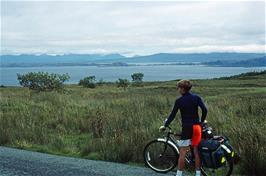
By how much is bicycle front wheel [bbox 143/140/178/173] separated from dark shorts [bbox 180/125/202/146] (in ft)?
2.82

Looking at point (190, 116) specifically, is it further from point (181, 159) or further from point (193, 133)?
point (181, 159)

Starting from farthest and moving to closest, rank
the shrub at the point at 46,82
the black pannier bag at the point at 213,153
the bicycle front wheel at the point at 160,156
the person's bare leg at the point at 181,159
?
the shrub at the point at 46,82 → the bicycle front wheel at the point at 160,156 → the person's bare leg at the point at 181,159 → the black pannier bag at the point at 213,153

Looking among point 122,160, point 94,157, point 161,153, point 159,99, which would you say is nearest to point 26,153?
point 94,157

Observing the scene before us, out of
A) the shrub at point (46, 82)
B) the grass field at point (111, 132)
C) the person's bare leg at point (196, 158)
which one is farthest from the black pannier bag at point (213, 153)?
the shrub at point (46, 82)

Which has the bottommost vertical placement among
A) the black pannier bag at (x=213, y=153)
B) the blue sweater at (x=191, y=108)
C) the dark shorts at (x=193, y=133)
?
the black pannier bag at (x=213, y=153)

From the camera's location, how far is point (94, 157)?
33.3 ft

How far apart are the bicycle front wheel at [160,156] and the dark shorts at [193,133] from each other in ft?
2.82

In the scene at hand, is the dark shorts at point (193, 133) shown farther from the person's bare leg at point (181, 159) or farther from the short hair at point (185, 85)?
the short hair at point (185, 85)

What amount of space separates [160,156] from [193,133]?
1307 millimetres

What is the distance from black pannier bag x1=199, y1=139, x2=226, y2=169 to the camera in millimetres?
7289

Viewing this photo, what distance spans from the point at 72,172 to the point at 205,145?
251 cm

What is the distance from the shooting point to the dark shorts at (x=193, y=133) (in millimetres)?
7297

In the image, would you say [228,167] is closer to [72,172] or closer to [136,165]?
[136,165]

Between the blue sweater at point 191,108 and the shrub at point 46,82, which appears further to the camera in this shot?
the shrub at point 46,82
